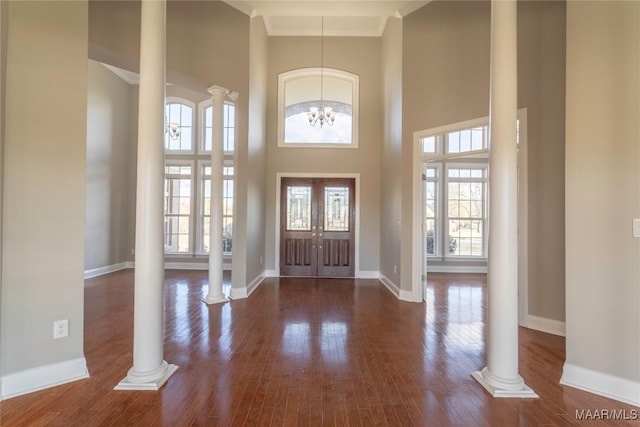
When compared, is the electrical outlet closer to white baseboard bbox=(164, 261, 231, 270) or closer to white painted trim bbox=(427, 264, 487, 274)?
white baseboard bbox=(164, 261, 231, 270)

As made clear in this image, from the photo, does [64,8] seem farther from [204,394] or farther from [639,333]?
[639,333]

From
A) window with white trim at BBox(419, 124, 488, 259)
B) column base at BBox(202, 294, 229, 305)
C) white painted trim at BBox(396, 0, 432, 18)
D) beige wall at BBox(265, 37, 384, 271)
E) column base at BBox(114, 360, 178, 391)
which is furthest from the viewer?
window with white trim at BBox(419, 124, 488, 259)

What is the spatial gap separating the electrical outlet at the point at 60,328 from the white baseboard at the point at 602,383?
3801mm

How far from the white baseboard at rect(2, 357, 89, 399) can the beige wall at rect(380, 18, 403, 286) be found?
4177 millimetres

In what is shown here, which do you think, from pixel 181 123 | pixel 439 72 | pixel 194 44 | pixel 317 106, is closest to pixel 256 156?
pixel 194 44

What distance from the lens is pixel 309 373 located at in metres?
2.68

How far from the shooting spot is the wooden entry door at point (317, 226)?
6996 mm

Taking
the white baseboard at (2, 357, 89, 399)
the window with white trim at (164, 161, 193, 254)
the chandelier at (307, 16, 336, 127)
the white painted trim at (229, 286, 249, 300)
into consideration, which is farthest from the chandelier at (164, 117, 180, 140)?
the white baseboard at (2, 357, 89, 399)

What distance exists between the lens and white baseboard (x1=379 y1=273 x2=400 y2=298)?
5370 mm

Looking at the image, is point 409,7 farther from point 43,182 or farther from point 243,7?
point 43,182

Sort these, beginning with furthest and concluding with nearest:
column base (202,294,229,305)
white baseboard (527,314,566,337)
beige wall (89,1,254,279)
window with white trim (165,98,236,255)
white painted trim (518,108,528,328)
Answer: window with white trim (165,98,236,255) → column base (202,294,229,305) → white painted trim (518,108,528,328) → white baseboard (527,314,566,337) → beige wall (89,1,254,279)

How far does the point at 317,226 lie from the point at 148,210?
4.73 m

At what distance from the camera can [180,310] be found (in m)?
4.44

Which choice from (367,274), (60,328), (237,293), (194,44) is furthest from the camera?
(367,274)
